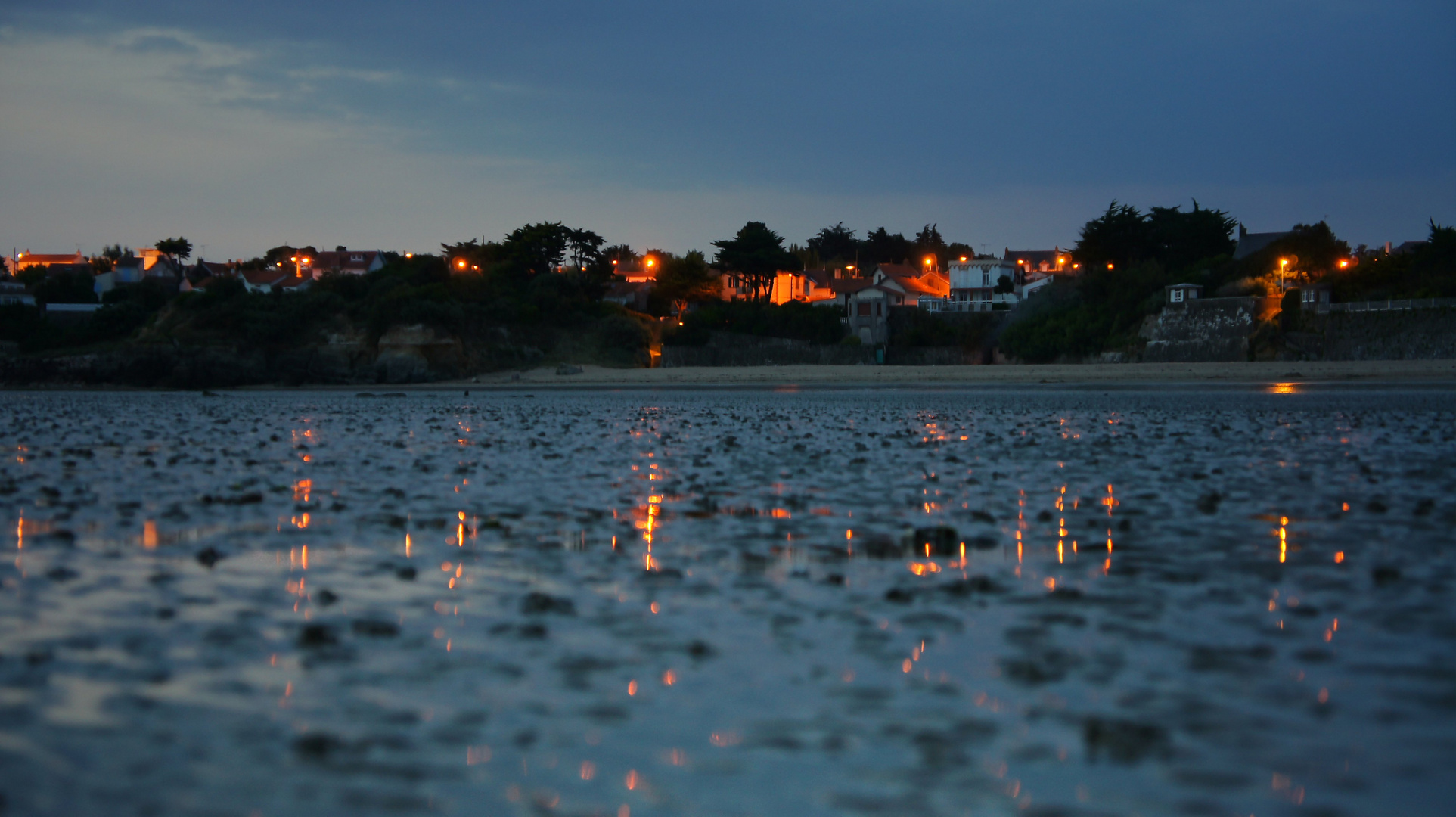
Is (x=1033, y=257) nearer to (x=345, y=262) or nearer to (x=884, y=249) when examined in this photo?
(x=884, y=249)

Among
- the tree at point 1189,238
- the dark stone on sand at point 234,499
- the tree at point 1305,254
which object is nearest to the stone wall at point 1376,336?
the tree at point 1305,254

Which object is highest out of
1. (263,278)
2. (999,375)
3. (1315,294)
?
(263,278)

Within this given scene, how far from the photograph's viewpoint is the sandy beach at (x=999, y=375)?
47.5 metres

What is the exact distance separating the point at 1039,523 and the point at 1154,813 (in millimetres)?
6166

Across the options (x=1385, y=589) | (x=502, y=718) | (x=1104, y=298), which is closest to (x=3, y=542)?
(x=502, y=718)

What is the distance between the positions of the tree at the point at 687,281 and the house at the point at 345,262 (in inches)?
1996

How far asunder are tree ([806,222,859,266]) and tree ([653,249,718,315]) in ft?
235

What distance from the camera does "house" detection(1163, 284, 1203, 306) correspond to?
7588 centimetres

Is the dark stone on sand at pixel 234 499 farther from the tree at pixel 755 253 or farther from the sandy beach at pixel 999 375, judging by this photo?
the tree at pixel 755 253

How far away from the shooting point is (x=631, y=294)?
11562cm

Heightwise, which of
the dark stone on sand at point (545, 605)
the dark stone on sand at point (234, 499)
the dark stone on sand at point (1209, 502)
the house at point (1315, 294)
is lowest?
the dark stone on sand at point (234, 499)

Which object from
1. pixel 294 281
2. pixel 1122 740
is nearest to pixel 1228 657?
pixel 1122 740

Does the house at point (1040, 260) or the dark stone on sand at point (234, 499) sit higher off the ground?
the house at point (1040, 260)

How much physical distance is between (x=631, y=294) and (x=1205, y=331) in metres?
61.6
